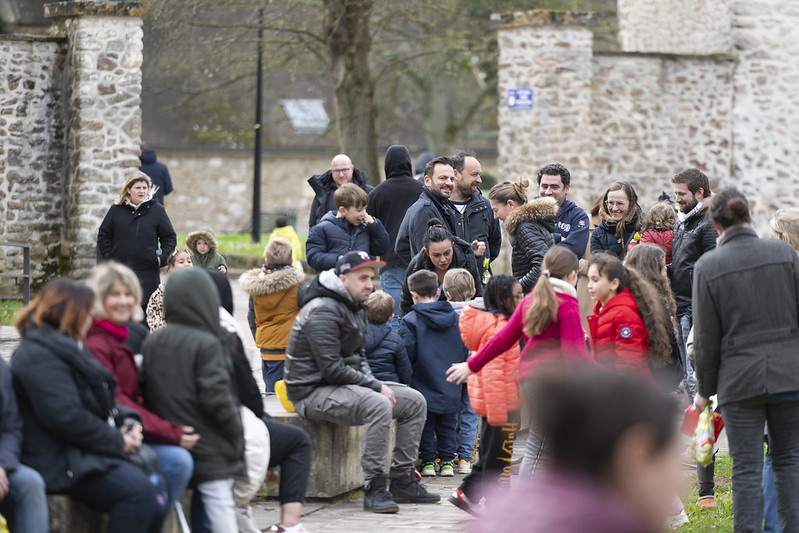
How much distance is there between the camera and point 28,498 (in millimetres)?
4672

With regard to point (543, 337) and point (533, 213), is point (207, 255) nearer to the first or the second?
point (533, 213)

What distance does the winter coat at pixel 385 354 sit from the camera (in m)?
7.30

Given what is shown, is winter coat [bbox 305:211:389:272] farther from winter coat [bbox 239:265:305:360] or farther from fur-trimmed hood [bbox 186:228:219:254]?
fur-trimmed hood [bbox 186:228:219:254]

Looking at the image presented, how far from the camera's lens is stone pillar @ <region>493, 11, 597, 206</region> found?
52.8ft

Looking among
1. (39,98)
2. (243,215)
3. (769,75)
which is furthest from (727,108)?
(243,215)

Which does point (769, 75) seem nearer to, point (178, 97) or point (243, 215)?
point (243, 215)

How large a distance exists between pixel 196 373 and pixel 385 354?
2270 millimetres

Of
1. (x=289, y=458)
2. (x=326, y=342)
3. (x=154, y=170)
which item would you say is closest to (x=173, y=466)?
(x=289, y=458)

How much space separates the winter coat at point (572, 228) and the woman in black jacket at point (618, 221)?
6.1 inches

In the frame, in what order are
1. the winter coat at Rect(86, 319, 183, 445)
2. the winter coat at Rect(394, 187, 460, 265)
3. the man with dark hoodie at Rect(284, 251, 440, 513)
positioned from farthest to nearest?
1. the winter coat at Rect(394, 187, 460, 265)
2. the man with dark hoodie at Rect(284, 251, 440, 513)
3. the winter coat at Rect(86, 319, 183, 445)

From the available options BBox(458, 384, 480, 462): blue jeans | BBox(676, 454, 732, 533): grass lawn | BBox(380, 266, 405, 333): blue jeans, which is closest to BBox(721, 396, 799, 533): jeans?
BBox(676, 454, 732, 533): grass lawn

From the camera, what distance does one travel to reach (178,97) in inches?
1513

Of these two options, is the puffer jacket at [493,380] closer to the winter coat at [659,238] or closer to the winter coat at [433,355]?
the winter coat at [433,355]

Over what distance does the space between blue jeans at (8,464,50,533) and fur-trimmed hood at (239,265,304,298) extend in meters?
3.71
